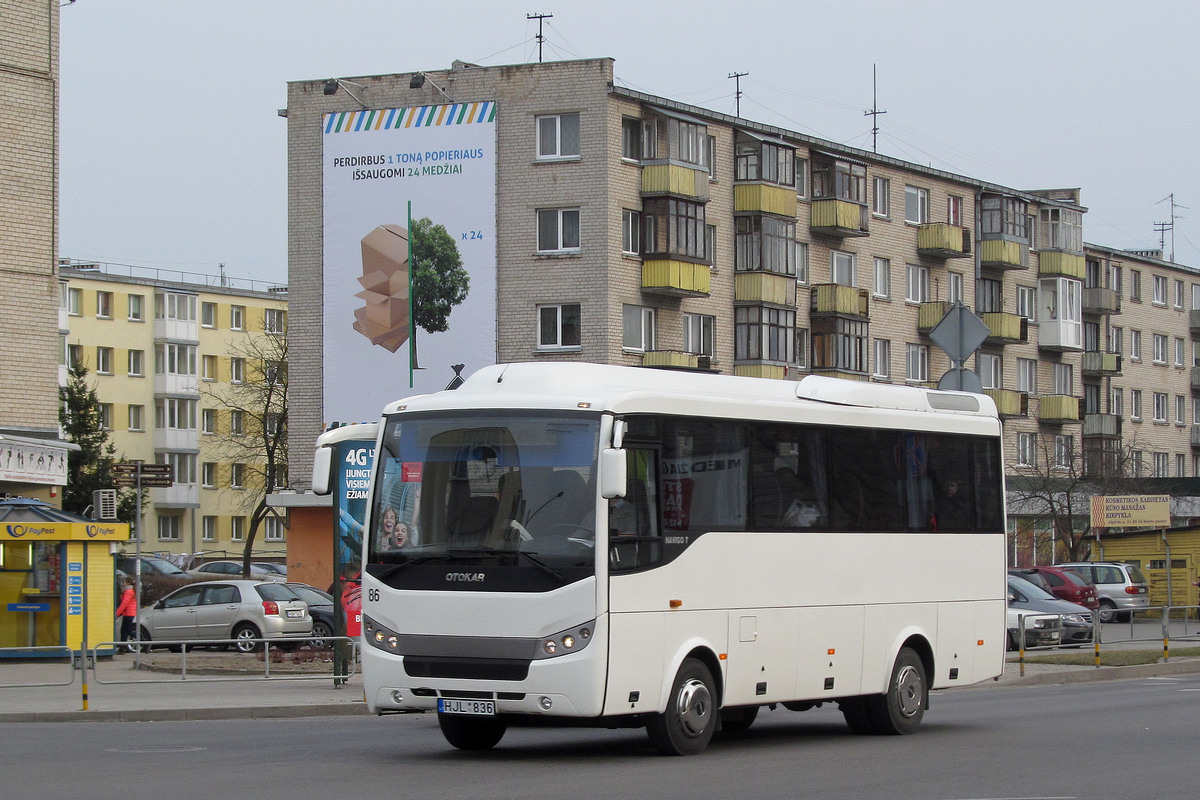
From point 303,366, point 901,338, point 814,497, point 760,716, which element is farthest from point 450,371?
point 814,497

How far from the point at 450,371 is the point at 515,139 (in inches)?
310

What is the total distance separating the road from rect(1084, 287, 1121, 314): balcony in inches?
2641

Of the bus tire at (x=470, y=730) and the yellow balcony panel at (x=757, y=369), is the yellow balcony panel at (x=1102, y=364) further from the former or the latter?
the bus tire at (x=470, y=730)

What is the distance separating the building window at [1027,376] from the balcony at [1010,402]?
1.82 m

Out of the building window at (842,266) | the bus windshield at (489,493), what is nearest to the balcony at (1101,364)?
the building window at (842,266)

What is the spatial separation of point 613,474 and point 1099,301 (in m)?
75.1

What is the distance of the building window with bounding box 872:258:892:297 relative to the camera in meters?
68.8

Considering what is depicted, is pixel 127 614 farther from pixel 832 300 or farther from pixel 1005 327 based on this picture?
pixel 1005 327

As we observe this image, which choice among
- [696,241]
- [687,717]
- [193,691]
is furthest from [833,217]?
[687,717]

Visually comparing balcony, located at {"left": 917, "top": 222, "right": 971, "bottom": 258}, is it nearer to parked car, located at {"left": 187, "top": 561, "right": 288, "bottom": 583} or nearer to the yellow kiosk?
parked car, located at {"left": 187, "top": 561, "right": 288, "bottom": 583}

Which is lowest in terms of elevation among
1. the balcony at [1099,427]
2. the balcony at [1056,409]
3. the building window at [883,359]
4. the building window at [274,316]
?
the balcony at [1099,427]

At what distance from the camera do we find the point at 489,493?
13328 mm

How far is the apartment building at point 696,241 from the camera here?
2221 inches

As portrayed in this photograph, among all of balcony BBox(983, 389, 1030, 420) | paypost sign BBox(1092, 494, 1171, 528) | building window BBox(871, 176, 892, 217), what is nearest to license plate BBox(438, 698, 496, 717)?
paypost sign BBox(1092, 494, 1171, 528)
